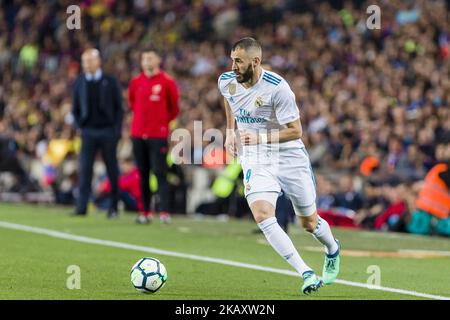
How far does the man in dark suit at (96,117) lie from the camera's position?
16.0 meters

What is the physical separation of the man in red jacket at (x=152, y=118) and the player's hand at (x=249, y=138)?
6387 mm

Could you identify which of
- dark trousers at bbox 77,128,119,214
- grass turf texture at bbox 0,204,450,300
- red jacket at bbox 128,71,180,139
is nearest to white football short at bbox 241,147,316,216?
grass turf texture at bbox 0,204,450,300

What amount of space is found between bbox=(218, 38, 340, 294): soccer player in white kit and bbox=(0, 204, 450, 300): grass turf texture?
0.53 m

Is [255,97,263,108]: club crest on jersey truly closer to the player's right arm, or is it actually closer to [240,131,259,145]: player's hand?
[240,131,259,145]: player's hand

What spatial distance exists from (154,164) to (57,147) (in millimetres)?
8846

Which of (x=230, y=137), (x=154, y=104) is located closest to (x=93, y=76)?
(x=154, y=104)

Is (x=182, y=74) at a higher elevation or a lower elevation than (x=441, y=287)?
higher

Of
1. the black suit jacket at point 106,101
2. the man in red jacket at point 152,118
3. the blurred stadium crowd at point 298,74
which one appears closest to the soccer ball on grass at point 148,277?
the man in red jacket at point 152,118

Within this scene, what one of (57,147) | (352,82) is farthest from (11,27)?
(352,82)

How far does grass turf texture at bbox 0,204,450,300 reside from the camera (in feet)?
29.5

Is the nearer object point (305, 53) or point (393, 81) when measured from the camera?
point (393, 81)

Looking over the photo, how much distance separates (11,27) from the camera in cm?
3250

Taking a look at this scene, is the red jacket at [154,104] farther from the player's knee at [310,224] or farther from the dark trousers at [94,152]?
the player's knee at [310,224]

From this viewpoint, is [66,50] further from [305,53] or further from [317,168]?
[317,168]
